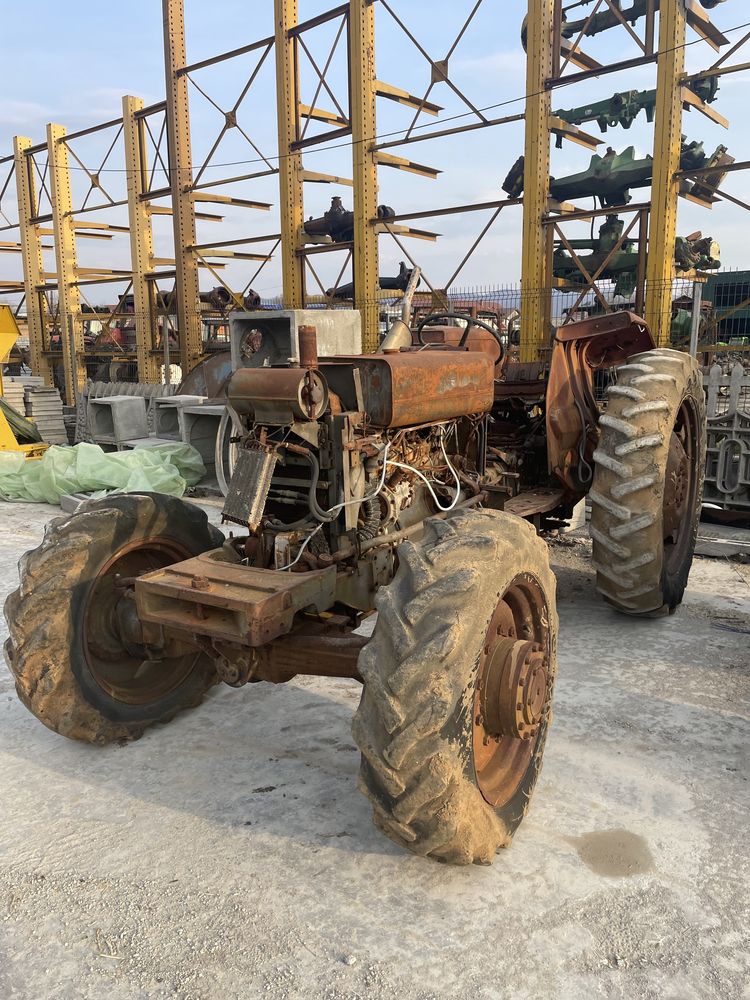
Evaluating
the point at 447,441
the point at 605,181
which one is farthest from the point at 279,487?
the point at 605,181

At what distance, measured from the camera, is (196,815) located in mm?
2805

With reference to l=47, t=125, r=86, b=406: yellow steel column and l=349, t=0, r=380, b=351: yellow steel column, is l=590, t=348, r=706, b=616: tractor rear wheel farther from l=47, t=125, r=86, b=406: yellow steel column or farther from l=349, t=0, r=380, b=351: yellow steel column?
l=47, t=125, r=86, b=406: yellow steel column

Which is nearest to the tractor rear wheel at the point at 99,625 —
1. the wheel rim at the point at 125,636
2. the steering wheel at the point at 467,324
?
the wheel rim at the point at 125,636

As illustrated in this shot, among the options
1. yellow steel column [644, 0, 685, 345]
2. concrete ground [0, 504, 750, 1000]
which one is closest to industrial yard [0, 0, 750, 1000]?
concrete ground [0, 504, 750, 1000]

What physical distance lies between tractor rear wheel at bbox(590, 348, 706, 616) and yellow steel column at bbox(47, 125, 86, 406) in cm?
1687

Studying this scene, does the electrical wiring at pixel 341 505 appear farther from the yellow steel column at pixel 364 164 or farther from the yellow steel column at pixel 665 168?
the yellow steel column at pixel 364 164

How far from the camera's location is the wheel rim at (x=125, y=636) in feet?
10.5

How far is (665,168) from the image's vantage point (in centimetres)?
909

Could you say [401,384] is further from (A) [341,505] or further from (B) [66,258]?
(B) [66,258]

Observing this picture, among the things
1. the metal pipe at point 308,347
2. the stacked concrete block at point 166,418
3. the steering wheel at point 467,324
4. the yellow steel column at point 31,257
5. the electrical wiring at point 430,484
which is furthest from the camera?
the yellow steel column at point 31,257

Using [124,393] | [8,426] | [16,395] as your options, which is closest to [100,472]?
[8,426]

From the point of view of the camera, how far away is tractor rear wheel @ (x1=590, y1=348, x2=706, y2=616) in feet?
13.8

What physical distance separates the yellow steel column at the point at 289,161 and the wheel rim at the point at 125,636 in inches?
420

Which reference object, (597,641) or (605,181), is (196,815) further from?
(605,181)
